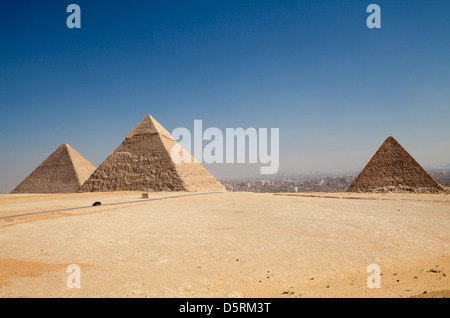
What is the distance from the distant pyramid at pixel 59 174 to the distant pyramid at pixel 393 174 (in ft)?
203

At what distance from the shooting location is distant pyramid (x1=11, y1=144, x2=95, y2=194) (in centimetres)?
6391

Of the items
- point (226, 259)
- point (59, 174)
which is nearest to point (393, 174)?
point (226, 259)

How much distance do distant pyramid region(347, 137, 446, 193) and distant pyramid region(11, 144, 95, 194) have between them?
61796 millimetres

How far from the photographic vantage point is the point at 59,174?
6581 centimetres

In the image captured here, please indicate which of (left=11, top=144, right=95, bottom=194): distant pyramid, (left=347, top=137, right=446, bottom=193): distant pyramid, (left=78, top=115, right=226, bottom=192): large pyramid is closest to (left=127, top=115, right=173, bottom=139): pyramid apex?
(left=78, top=115, right=226, bottom=192): large pyramid

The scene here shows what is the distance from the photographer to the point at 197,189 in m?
50.6

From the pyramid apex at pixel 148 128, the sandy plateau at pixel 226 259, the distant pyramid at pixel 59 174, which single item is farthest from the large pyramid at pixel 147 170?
the sandy plateau at pixel 226 259

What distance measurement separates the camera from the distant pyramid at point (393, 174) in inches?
1551

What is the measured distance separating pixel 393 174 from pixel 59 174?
72858 millimetres

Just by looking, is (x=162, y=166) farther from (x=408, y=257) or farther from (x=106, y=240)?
(x=408, y=257)

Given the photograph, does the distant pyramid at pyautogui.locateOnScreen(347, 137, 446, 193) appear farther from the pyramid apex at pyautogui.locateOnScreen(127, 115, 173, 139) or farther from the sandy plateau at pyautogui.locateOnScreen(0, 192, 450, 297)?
the pyramid apex at pyautogui.locateOnScreen(127, 115, 173, 139)

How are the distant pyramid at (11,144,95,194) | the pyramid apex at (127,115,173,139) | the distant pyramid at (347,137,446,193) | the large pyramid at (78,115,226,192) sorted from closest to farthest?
the distant pyramid at (347,137,446,193) → the large pyramid at (78,115,226,192) → the pyramid apex at (127,115,173,139) → the distant pyramid at (11,144,95,194)

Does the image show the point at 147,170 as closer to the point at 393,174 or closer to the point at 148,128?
the point at 148,128
